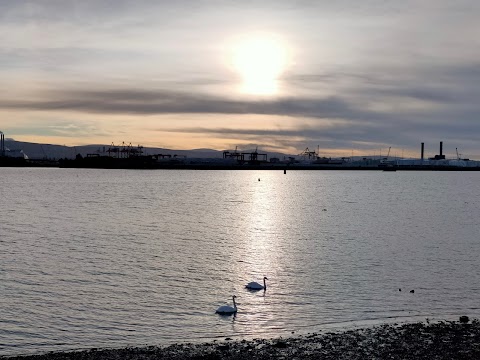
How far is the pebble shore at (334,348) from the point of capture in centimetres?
1582

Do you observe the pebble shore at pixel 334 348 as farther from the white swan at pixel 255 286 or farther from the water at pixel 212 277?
the white swan at pixel 255 286

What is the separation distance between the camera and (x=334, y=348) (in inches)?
651

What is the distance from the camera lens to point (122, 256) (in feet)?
113

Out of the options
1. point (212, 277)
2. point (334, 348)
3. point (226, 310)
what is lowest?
point (212, 277)

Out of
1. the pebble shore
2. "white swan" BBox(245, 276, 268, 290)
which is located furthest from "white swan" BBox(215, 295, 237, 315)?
"white swan" BBox(245, 276, 268, 290)

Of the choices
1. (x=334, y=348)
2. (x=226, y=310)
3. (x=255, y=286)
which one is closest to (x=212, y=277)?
(x=255, y=286)

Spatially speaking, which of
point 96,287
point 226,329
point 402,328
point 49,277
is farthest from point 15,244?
point 402,328

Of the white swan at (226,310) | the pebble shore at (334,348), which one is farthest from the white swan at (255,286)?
the pebble shore at (334,348)

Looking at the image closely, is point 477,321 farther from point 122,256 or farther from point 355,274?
point 122,256

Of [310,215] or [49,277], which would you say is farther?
[310,215]

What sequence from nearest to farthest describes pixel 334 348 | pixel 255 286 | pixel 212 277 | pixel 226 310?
1. pixel 334 348
2. pixel 226 310
3. pixel 255 286
4. pixel 212 277

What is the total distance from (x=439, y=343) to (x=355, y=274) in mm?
12344

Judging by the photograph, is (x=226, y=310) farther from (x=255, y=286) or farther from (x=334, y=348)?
(x=334, y=348)

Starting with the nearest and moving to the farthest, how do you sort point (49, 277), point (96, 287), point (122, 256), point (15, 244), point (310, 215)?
point (96, 287) → point (49, 277) → point (122, 256) → point (15, 244) → point (310, 215)
